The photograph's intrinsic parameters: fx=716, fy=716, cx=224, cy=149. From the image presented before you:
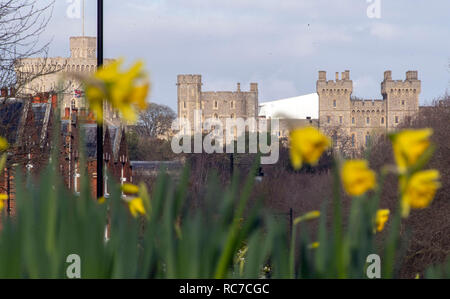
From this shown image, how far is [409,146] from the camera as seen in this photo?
48.1 inches

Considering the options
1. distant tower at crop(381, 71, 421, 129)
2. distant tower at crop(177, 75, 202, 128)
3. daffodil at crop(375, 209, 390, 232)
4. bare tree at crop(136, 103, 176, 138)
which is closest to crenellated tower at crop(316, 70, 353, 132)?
distant tower at crop(381, 71, 421, 129)

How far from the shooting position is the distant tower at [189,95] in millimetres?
123875

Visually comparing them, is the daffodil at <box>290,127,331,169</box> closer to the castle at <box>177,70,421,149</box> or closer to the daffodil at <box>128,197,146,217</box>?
the daffodil at <box>128,197,146,217</box>

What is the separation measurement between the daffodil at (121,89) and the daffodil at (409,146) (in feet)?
1.45

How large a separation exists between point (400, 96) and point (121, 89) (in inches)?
4886

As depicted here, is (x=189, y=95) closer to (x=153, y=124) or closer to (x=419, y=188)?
(x=153, y=124)

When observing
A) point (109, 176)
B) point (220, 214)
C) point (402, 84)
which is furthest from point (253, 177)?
point (402, 84)

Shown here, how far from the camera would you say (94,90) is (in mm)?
1228

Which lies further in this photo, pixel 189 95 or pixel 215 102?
pixel 215 102

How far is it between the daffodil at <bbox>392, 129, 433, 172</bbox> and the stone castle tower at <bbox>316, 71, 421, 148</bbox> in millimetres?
118731

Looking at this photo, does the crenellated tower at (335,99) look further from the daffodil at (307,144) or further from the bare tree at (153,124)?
the daffodil at (307,144)

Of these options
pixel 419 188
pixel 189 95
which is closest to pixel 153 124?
pixel 189 95

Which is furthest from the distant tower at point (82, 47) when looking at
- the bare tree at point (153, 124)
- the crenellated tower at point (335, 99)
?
the crenellated tower at point (335, 99)

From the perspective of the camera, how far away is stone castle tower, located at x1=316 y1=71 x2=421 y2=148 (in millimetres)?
120875
